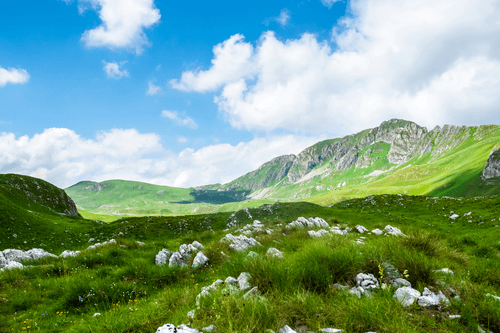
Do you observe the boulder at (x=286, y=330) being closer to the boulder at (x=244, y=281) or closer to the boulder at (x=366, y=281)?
the boulder at (x=244, y=281)

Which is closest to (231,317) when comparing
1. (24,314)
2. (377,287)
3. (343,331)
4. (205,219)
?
(343,331)

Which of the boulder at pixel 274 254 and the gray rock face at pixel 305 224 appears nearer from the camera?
the boulder at pixel 274 254

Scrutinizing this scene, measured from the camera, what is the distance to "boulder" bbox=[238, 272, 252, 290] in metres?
5.08

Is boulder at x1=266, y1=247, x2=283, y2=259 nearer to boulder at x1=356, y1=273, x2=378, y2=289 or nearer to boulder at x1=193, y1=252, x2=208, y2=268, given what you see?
boulder at x1=356, y1=273, x2=378, y2=289

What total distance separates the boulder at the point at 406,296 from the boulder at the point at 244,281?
126 inches

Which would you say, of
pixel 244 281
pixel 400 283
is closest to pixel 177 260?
pixel 244 281

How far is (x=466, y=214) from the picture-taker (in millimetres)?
27750

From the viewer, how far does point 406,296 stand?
14.1ft

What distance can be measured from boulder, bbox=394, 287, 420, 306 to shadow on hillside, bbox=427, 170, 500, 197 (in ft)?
408

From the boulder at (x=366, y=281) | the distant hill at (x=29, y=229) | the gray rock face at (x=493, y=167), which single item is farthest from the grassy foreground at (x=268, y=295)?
the gray rock face at (x=493, y=167)

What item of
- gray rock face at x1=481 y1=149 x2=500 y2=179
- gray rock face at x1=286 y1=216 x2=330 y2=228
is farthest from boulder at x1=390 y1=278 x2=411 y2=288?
gray rock face at x1=481 y1=149 x2=500 y2=179

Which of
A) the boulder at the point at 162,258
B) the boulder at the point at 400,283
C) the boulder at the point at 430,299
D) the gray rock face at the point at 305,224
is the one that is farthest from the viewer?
the gray rock face at the point at 305,224

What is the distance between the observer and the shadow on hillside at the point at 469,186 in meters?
93.0

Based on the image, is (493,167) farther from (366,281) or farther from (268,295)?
(268,295)
